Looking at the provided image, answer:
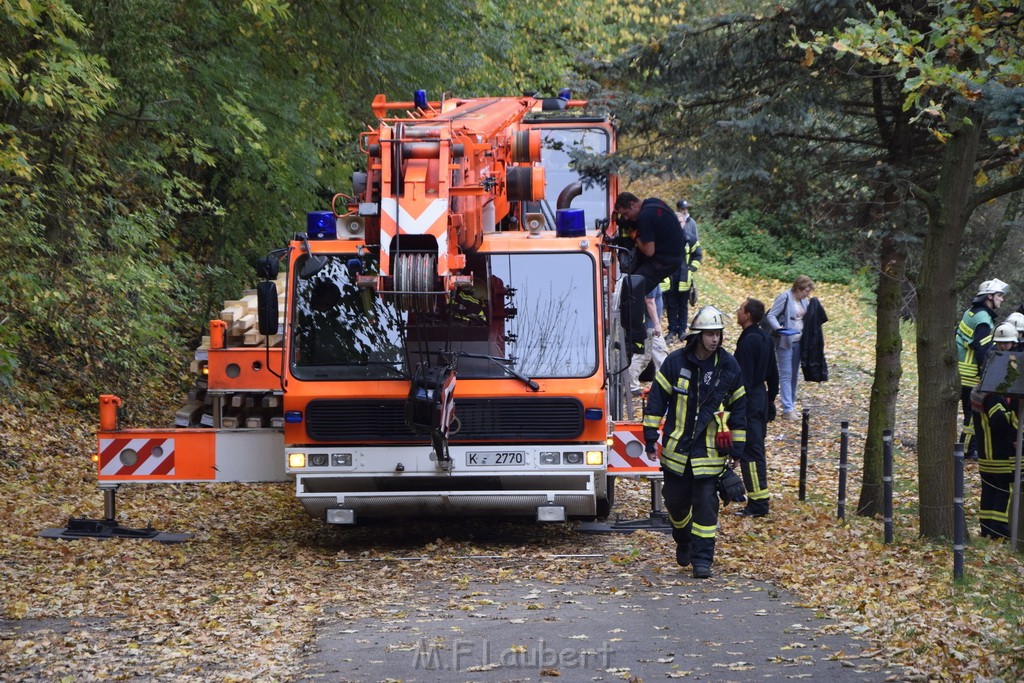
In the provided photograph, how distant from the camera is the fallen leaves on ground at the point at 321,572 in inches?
284

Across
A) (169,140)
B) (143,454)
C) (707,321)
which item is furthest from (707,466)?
(169,140)

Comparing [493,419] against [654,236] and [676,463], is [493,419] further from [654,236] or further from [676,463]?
[654,236]

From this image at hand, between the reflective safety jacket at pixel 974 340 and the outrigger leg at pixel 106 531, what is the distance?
732 centimetres

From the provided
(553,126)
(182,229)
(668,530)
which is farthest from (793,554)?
(182,229)

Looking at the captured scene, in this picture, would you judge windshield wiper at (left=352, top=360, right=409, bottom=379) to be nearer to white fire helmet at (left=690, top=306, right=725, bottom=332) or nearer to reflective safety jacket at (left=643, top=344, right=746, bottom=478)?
reflective safety jacket at (left=643, top=344, right=746, bottom=478)

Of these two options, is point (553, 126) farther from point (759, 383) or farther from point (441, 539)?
point (441, 539)

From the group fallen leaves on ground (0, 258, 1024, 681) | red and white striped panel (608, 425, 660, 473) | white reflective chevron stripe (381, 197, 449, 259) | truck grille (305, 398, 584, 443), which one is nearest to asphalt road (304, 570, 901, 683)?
fallen leaves on ground (0, 258, 1024, 681)

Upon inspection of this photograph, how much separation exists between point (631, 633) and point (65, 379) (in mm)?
Result: 11189

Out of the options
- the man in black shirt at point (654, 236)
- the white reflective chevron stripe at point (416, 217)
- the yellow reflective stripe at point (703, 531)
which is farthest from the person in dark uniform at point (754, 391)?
the white reflective chevron stripe at point (416, 217)

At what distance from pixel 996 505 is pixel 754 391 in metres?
2.35

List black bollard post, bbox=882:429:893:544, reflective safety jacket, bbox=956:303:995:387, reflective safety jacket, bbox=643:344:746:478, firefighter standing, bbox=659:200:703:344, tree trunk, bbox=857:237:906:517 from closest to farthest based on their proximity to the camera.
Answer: reflective safety jacket, bbox=643:344:746:478 < black bollard post, bbox=882:429:893:544 < tree trunk, bbox=857:237:906:517 < reflective safety jacket, bbox=956:303:995:387 < firefighter standing, bbox=659:200:703:344

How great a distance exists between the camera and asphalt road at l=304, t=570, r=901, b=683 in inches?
265

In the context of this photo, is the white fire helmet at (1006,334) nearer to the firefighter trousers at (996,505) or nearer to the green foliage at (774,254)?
the firefighter trousers at (996,505)

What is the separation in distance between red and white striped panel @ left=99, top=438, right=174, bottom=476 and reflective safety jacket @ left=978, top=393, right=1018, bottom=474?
271 inches
